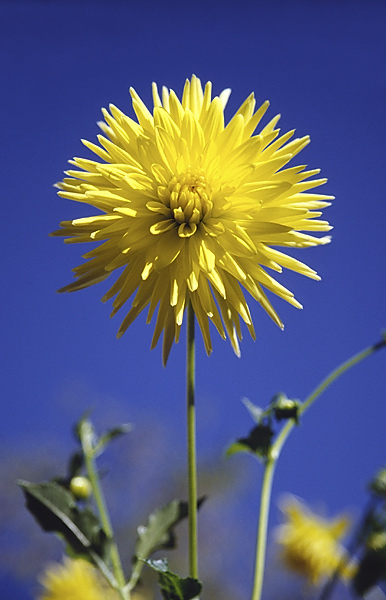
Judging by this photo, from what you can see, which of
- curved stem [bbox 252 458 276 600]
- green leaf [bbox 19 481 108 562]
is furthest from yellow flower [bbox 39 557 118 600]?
curved stem [bbox 252 458 276 600]

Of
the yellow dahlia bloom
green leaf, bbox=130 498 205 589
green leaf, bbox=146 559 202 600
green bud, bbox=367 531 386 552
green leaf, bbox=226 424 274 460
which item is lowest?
green bud, bbox=367 531 386 552

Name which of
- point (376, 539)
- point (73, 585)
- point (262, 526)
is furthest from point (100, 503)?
point (73, 585)

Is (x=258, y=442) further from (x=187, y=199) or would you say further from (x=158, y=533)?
(x=187, y=199)

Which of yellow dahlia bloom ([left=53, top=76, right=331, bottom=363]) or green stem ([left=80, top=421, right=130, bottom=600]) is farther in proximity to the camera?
green stem ([left=80, top=421, right=130, bottom=600])

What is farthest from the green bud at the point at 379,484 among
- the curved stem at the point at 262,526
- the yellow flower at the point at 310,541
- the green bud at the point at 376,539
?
the yellow flower at the point at 310,541

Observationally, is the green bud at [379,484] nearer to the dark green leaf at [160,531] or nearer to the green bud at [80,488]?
the dark green leaf at [160,531]

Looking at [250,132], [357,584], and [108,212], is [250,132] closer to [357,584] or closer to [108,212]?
[108,212]

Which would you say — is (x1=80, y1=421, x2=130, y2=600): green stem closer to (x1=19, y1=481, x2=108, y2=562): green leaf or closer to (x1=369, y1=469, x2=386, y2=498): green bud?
(x1=19, y1=481, x2=108, y2=562): green leaf
